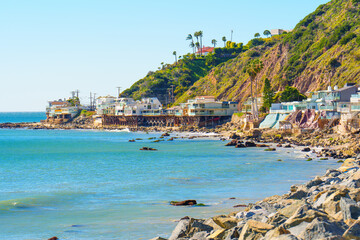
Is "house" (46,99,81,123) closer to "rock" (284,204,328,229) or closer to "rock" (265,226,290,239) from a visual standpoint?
"rock" (284,204,328,229)

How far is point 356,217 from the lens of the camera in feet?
51.4

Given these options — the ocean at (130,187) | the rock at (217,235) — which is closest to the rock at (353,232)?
the rock at (217,235)

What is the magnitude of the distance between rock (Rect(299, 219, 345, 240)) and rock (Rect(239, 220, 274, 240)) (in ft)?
4.09

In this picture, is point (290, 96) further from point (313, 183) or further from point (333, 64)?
point (313, 183)

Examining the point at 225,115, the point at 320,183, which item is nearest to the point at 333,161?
the point at 320,183

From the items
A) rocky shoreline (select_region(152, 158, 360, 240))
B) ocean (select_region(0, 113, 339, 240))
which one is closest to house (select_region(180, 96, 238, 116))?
ocean (select_region(0, 113, 339, 240))

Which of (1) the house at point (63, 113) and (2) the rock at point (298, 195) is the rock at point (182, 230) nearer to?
(2) the rock at point (298, 195)

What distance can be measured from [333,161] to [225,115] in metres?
79.4

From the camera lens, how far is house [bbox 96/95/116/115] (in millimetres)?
167312

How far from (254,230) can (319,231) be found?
2.02 meters

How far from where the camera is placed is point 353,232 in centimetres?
1358

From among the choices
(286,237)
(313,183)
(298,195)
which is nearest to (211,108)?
(313,183)

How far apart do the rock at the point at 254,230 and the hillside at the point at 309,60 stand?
92.9 m

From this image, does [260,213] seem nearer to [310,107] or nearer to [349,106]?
[349,106]
